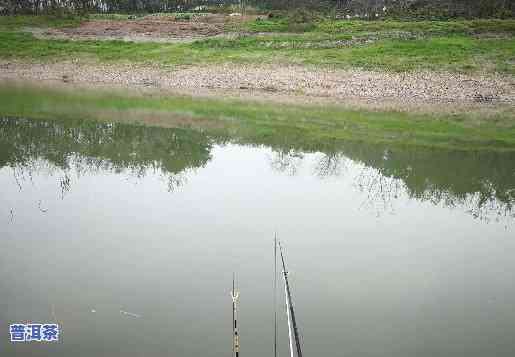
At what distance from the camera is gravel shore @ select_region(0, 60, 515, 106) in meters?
25.4

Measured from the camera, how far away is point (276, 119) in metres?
18.9

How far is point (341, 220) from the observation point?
820 centimetres

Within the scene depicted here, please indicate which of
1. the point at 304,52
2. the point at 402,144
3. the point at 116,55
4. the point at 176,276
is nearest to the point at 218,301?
the point at 176,276

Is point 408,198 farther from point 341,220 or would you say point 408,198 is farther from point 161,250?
point 161,250

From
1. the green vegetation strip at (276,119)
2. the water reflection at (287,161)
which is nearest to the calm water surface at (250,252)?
the water reflection at (287,161)

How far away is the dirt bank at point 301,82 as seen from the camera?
81.2 feet

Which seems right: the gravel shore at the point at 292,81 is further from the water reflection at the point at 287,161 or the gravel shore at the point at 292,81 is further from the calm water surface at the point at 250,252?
the calm water surface at the point at 250,252

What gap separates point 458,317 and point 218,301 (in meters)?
2.65

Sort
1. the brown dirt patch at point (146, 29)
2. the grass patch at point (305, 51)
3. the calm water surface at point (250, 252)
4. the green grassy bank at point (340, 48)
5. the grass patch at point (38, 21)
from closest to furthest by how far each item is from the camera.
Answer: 1. the calm water surface at point (250, 252)
2. the grass patch at point (305, 51)
3. the green grassy bank at point (340, 48)
4. the brown dirt patch at point (146, 29)
5. the grass patch at point (38, 21)

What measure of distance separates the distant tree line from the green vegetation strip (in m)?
35.4

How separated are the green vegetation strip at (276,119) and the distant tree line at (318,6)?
116 ft

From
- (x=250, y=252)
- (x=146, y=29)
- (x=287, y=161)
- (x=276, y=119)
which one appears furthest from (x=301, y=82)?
(x=146, y=29)

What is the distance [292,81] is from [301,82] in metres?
0.59

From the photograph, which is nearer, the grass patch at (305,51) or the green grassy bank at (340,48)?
the grass patch at (305,51)
